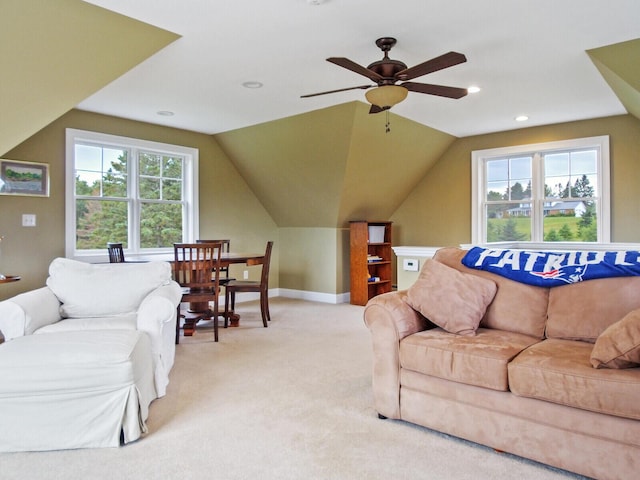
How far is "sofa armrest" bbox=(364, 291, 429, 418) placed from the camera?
2.43 m

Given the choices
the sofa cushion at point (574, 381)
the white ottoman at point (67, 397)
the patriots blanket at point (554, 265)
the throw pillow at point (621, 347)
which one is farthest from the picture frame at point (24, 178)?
the throw pillow at point (621, 347)

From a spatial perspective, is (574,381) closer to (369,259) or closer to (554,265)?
(554,265)

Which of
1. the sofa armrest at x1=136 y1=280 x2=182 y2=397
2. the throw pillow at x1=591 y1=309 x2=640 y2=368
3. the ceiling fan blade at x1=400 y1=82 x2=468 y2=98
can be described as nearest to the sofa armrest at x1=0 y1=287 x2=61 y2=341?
the sofa armrest at x1=136 y1=280 x2=182 y2=397

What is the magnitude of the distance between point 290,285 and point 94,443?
478 cm

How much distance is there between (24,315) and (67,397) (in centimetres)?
75

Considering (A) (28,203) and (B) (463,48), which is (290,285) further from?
(B) (463,48)

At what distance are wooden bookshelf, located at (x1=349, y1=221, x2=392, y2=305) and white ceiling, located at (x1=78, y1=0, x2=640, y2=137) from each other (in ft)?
5.90

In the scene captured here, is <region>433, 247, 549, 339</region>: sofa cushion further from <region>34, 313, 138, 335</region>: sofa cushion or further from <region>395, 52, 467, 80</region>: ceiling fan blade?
<region>34, 313, 138, 335</region>: sofa cushion

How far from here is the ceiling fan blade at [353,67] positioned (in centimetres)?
274

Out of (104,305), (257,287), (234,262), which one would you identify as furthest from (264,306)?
(104,305)

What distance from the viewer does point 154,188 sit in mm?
5680

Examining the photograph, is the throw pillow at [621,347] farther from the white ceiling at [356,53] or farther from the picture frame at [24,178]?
the picture frame at [24,178]

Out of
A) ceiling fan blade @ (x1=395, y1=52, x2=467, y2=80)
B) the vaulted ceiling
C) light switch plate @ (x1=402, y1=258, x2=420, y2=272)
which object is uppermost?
the vaulted ceiling

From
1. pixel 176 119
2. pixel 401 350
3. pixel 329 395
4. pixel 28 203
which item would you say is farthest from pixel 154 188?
pixel 401 350
